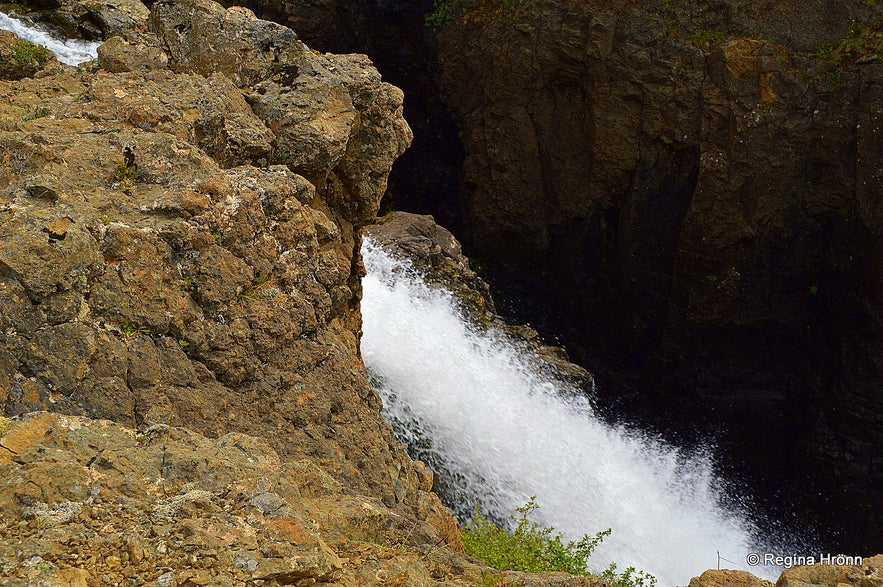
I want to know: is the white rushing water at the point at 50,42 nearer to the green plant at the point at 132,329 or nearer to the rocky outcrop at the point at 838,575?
the green plant at the point at 132,329

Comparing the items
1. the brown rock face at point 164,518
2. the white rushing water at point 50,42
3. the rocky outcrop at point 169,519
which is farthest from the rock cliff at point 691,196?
the brown rock face at point 164,518

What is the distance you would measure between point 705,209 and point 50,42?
35.6 ft

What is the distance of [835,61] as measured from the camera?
12688 millimetres

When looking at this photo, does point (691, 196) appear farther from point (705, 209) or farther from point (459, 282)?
point (459, 282)

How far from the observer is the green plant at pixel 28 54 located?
6.16 m

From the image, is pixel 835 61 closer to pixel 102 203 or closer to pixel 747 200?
pixel 747 200

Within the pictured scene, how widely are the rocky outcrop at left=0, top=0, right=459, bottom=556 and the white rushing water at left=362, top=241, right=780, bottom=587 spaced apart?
122 inches

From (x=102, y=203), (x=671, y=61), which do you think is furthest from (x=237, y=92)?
(x=671, y=61)

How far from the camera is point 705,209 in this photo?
45.2 feet

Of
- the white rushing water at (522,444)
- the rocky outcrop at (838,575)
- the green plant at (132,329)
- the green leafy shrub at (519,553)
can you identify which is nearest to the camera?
the rocky outcrop at (838,575)

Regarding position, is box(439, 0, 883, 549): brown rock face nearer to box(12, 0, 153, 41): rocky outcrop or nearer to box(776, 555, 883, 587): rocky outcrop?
box(12, 0, 153, 41): rocky outcrop

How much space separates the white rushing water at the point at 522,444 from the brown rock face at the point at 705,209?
2.38 metres

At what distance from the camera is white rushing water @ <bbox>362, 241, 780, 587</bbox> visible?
30.8 ft

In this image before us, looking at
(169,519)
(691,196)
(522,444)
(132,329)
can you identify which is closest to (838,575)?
(169,519)
